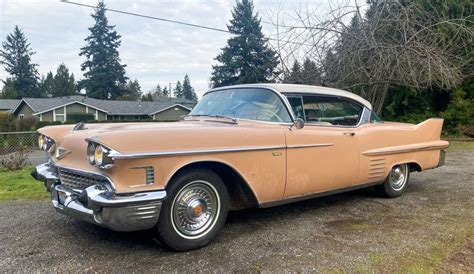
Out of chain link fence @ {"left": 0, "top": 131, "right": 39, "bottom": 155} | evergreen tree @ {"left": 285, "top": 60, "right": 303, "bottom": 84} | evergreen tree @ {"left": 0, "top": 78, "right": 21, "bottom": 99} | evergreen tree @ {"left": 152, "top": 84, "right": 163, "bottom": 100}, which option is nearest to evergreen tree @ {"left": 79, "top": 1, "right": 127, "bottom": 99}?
evergreen tree @ {"left": 0, "top": 78, "right": 21, "bottom": 99}

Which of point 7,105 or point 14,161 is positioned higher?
point 14,161

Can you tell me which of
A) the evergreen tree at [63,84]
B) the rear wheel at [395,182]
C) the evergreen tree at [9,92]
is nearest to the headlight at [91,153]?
the rear wheel at [395,182]

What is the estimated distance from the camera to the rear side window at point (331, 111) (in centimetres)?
468

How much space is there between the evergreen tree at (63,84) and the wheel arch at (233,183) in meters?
70.1

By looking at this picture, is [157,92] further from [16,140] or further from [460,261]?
[460,261]

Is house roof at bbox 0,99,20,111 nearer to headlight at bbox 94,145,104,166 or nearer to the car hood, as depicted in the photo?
the car hood

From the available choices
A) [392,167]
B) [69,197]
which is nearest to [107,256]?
[69,197]

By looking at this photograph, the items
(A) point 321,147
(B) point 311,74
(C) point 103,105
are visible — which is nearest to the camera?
(A) point 321,147

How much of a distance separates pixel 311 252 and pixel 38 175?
303cm

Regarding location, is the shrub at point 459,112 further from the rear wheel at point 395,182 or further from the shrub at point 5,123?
the shrub at point 5,123

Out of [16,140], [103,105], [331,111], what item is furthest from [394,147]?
[103,105]

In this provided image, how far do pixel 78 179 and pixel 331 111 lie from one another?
3.21m

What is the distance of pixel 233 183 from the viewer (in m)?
3.83

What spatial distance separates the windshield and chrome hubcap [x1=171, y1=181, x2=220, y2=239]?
1.10 metres
